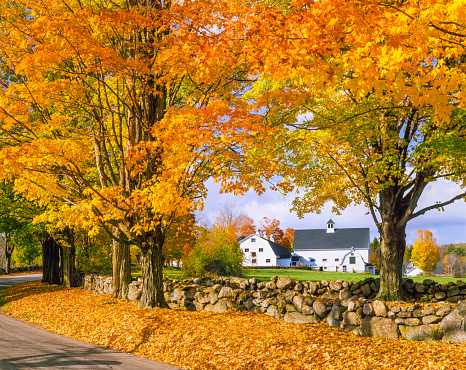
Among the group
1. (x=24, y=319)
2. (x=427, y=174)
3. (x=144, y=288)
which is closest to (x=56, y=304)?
(x=24, y=319)

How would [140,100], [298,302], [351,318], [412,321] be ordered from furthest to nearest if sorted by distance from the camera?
[140,100] < [298,302] < [351,318] < [412,321]

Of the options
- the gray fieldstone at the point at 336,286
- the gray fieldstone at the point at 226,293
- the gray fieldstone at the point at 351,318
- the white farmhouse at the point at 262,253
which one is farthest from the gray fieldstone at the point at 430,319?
the white farmhouse at the point at 262,253

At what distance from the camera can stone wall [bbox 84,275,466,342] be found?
9.27 m

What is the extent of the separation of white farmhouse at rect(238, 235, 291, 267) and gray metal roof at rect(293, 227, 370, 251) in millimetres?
2869

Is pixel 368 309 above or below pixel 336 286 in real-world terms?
above

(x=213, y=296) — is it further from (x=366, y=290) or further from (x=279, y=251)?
(x=279, y=251)

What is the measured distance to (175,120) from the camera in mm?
10477

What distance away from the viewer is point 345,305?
35.2 ft

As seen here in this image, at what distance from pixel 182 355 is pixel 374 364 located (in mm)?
3926

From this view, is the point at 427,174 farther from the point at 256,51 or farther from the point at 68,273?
the point at 68,273

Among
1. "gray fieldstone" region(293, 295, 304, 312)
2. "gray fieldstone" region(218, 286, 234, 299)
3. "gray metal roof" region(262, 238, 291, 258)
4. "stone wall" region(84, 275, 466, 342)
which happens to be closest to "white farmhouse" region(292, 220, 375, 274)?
"gray metal roof" region(262, 238, 291, 258)

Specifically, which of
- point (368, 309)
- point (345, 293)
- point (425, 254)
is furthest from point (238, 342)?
point (425, 254)

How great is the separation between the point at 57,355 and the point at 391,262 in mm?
11099

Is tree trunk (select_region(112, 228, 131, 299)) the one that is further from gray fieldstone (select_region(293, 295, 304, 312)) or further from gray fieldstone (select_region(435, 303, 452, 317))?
gray fieldstone (select_region(435, 303, 452, 317))
